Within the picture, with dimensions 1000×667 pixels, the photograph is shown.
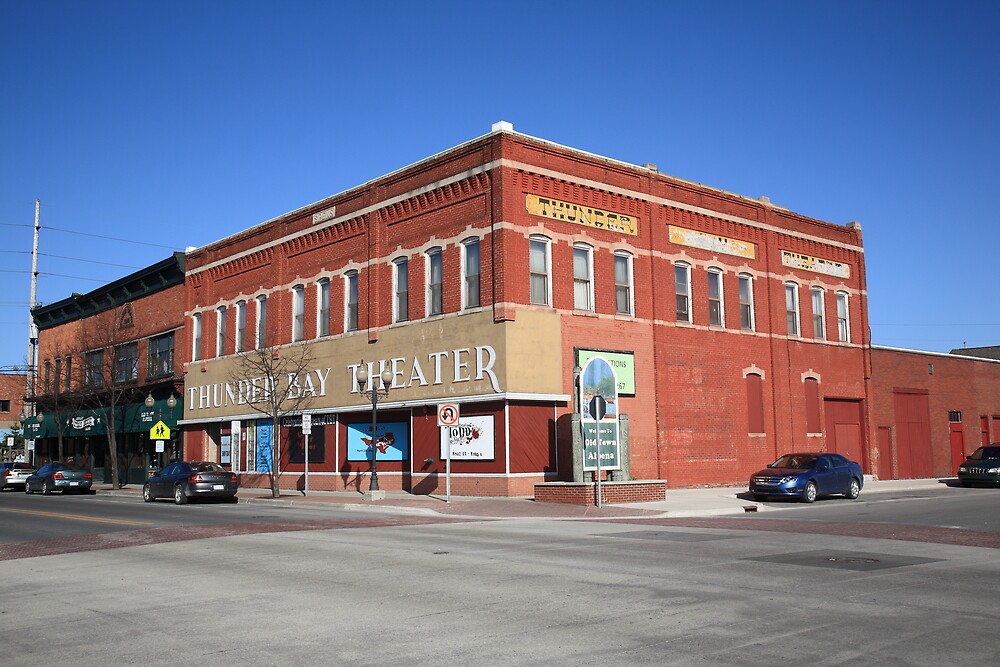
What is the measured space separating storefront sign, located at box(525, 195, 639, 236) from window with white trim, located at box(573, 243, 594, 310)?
2.89 feet

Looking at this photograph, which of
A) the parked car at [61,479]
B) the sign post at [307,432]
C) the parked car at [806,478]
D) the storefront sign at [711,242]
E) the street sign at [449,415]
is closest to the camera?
the street sign at [449,415]

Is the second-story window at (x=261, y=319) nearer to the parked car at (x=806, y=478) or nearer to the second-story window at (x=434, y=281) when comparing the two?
the second-story window at (x=434, y=281)

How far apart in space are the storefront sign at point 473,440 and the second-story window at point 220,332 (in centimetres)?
1778

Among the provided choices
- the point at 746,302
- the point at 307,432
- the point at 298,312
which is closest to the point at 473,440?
the point at 307,432

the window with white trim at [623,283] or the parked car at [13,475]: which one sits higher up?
the window with white trim at [623,283]

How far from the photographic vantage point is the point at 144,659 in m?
7.55

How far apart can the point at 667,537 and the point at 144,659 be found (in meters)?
10.9

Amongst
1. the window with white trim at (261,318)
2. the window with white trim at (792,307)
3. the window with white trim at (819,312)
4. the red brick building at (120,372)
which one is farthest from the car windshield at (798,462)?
the red brick building at (120,372)

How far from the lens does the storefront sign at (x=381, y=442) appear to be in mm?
31781

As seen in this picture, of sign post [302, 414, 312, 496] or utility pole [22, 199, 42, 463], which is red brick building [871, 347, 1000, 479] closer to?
sign post [302, 414, 312, 496]

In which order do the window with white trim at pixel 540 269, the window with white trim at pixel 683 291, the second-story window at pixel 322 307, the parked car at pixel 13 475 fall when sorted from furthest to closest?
the parked car at pixel 13 475, the second-story window at pixel 322 307, the window with white trim at pixel 683 291, the window with white trim at pixel 540 269

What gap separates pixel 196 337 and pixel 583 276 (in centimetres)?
2295

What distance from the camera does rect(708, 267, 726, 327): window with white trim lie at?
34.8m

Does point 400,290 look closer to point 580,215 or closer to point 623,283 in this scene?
point 580,215
